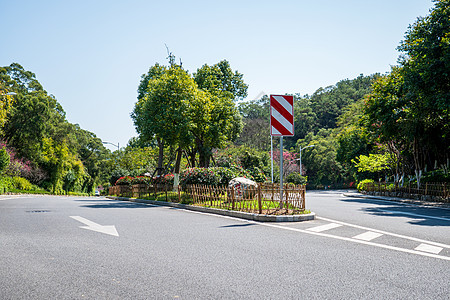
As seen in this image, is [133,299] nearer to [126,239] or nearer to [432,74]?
[126,239]

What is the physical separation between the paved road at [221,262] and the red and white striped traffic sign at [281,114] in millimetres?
3439

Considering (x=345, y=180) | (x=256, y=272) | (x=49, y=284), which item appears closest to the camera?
(x=49, y=284)

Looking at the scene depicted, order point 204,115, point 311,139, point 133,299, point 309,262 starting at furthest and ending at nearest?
point 311,139 → point 204,115 → point 309,262 → point 133,299

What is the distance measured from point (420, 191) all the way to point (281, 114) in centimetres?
1693

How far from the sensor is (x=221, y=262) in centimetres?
570

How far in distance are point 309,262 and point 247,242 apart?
74.0 inches

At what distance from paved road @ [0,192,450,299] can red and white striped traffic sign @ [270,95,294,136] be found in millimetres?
3439

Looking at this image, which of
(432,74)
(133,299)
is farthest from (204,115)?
(133,299)

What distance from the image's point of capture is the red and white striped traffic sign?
11688mm

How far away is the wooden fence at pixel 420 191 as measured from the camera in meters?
21.5

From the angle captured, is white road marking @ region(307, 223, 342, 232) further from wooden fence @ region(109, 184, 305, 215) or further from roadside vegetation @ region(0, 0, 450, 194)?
roadside vegetation @ region(0, 0, 450, 194)

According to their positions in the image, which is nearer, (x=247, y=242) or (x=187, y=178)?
(x=247, y=242)

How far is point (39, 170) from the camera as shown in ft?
154

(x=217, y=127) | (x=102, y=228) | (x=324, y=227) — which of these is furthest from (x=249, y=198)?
(x=217, y=127)
